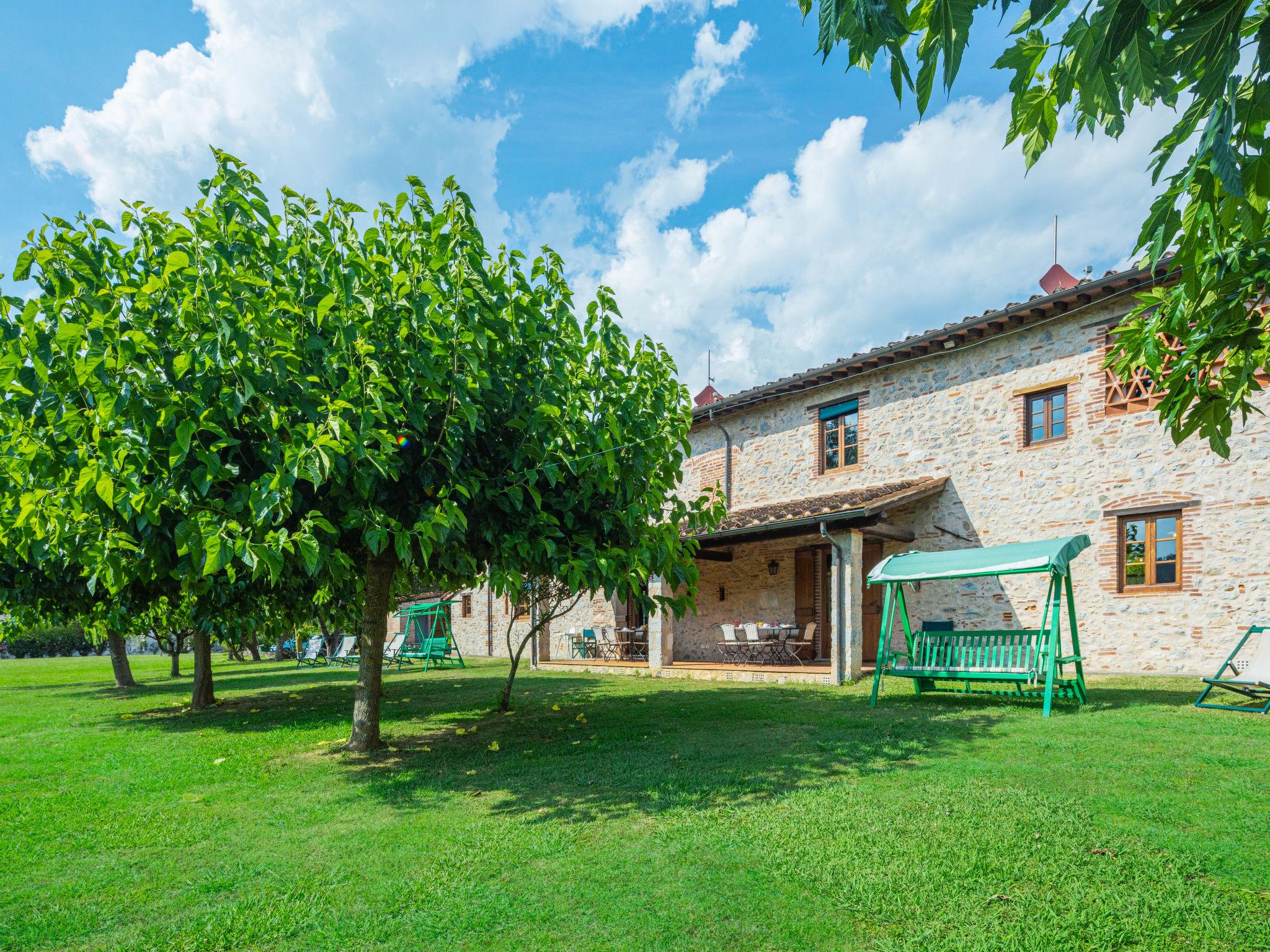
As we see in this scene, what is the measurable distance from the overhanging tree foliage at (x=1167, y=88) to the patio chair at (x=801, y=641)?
12556mm

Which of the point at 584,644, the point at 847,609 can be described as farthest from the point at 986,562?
the point at 584,644

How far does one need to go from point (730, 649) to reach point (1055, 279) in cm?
1021

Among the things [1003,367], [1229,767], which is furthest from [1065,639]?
[1229,767]

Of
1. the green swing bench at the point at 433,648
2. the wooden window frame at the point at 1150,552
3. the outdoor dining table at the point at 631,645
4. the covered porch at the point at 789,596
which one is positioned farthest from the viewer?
the outdoor dining table at the point at 631,645

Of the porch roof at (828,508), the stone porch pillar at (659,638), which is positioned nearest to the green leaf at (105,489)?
the porch roof at (828,508)

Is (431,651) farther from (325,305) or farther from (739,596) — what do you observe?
(325,305)

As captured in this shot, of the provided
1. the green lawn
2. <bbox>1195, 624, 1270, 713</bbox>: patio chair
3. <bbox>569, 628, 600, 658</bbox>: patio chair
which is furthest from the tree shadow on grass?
<bbox>569, 628, 600, 658</bbox>: patio chair

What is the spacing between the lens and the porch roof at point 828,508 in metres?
12.2

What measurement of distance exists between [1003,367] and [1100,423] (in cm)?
188

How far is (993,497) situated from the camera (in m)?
13.5

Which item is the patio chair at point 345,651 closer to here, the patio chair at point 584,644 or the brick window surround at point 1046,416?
the patio chair at point 584,644

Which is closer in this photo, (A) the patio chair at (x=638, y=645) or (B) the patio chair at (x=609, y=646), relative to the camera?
(A) the patio chair at (x=638, y=645)

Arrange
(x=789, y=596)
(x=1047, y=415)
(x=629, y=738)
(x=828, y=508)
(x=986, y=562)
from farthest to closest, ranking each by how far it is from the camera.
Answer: (x=789, y=596), (x=828, y=508), (x=1047, y=415), (x=986, y=562), (x=629, y=738)

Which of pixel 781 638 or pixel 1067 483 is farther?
pixel 781 638
